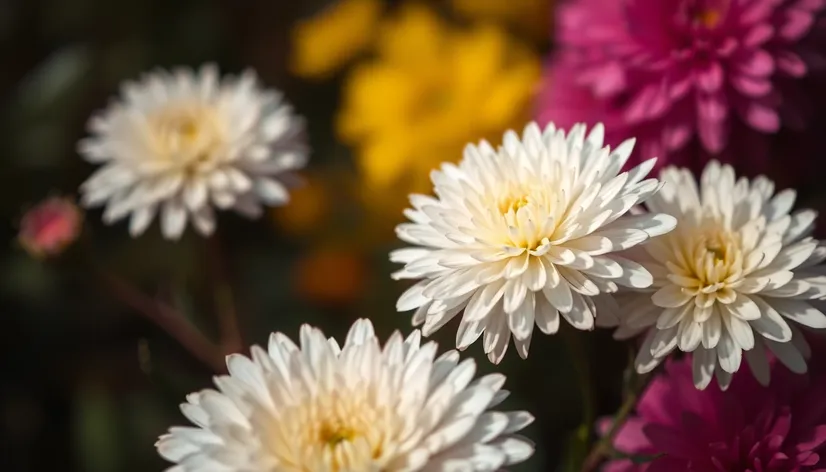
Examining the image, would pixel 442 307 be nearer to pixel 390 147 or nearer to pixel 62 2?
pixel 390 147

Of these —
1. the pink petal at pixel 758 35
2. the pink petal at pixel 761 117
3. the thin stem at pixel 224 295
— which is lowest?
the pink petal at pixel 761 117

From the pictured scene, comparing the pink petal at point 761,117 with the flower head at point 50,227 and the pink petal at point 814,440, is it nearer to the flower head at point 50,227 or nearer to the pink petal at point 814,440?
the pink petal at point 814,440

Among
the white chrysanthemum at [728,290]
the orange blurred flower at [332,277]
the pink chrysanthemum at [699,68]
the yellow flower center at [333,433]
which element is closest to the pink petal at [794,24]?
the pink chrysanthemum at [699,68]

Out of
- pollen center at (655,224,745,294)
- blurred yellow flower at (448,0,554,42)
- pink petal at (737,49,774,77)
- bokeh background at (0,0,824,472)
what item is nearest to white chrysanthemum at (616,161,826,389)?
pollen center at (655,224,745,294)

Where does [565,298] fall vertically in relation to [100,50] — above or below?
below

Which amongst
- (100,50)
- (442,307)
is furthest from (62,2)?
(442,307)

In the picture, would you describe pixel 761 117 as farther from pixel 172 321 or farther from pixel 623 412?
pixel 172 321
